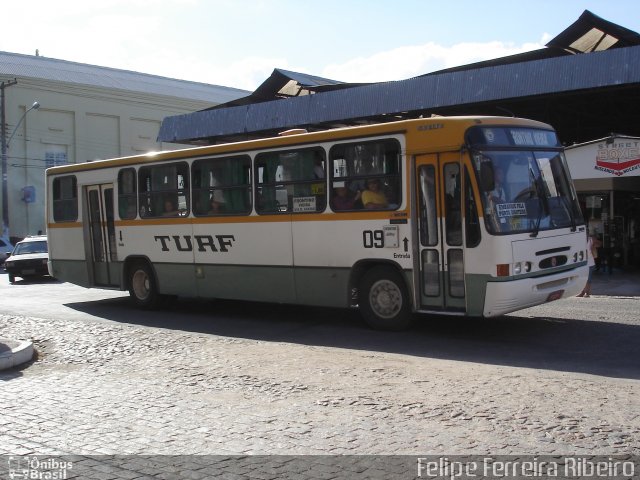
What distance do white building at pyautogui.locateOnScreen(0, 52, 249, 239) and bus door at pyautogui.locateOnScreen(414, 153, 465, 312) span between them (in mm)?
39778

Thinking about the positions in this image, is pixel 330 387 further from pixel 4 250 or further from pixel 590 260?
pixel 4 250

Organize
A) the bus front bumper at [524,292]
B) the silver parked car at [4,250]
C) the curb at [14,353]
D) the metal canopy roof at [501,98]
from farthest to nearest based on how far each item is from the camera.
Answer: the silver parked car at [4,250] < the metal canopy roof at [501,98] < the bus front bumper at [524,292] < the curb at [14,353]

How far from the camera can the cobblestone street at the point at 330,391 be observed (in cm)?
568

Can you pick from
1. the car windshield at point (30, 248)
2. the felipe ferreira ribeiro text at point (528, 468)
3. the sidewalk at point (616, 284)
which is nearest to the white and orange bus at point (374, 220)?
the felipe ferreira ribeiro text at point (528, 468)

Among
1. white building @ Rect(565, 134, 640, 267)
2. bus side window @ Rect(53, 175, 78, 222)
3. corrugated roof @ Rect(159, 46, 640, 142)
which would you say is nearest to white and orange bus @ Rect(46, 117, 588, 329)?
bus side window @ Rect(53, 175, 78, 222)

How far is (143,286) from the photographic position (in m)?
14.7

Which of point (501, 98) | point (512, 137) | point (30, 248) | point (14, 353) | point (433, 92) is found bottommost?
point (14, 353)

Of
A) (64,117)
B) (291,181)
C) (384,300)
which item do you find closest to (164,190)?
(291,181)

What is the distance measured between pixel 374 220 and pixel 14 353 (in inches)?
203

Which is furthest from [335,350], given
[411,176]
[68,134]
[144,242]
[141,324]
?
[68,134]

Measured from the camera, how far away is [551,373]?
25.3ft

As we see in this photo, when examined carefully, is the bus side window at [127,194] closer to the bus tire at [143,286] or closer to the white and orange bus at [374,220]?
the white and orange bus at [374,220]

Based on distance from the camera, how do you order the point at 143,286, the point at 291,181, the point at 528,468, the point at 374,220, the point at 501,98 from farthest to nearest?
the point at 501,98
the point at 143,286
the point at 291,181
the point at 374,220
the point at 528,468

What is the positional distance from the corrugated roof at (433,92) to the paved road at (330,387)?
8748 mm
